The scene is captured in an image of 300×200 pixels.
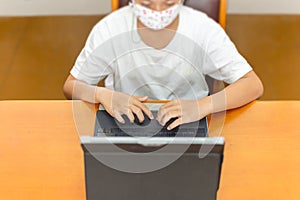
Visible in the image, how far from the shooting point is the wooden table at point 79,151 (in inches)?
44.8

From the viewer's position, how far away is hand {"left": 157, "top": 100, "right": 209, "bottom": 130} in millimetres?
1236

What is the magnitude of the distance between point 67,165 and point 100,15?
208 cm

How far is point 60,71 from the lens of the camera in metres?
2.74

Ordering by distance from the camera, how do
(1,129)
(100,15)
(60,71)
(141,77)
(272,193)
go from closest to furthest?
(272,193), (1,129), (141,77), (60,71), (100,15)

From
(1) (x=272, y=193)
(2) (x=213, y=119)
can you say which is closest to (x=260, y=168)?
(1) (x=272, y=193)

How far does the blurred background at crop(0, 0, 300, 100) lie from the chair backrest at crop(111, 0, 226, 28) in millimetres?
965

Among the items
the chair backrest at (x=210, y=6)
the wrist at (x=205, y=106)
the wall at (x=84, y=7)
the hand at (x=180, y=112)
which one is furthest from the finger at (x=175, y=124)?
the wall at (x=84, y=7)

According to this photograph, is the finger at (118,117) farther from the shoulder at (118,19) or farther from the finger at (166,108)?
the shoulder at (118,19)

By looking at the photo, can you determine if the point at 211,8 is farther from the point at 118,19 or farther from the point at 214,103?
the point at 214,103

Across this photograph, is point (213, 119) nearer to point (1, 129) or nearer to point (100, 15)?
point (1, 129)

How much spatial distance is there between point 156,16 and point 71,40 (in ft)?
5.02

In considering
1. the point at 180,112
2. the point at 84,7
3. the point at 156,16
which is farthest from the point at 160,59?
the point at 84,7

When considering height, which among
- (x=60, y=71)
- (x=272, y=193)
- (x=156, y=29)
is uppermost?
(x=156, y=29)

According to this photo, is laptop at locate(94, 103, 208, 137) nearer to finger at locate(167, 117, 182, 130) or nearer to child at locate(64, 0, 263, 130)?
finger at locate(167, 117, 182, 130)
